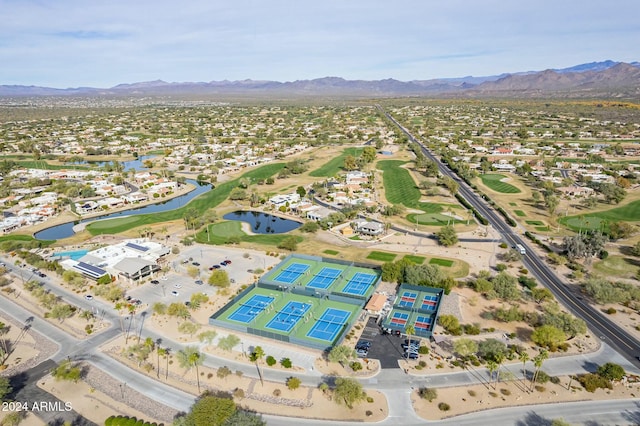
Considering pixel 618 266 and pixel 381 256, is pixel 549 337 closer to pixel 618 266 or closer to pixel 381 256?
pixel 381 256

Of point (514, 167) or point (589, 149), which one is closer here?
point (514, 167)

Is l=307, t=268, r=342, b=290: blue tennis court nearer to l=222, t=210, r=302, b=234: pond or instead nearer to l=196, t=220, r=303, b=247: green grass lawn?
l=196, t=220, r=303, b=247: green grass lawn

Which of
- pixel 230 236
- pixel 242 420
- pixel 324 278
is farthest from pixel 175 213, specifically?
pixel 242 420

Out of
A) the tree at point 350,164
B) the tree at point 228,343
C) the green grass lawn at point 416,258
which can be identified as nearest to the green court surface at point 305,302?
the tree at point 228,343

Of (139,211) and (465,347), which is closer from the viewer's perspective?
(465,347)

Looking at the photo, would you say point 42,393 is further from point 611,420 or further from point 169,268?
point 611,420

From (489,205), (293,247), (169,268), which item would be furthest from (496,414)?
(489,205)

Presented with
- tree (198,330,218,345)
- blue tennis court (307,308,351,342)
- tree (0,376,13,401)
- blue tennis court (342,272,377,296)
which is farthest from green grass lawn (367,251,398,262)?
tree (0,376,13,401)
